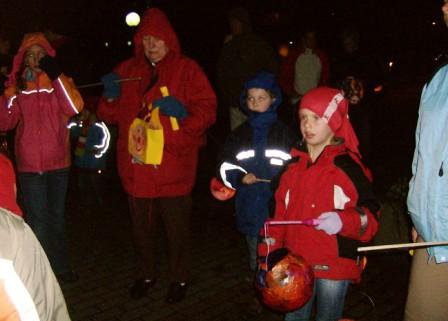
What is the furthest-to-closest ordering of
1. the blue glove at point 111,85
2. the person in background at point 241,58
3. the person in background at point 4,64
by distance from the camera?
1. the person in background at point 241,58
2. the person in background at point 4,64
3. the blue glove at point 111,85

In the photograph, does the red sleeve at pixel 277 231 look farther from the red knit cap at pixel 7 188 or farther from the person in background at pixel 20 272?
the red knit cap at pixel 7 188

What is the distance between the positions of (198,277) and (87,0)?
1269cm

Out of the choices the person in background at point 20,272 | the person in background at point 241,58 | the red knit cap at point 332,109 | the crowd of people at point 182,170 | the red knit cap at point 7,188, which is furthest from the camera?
the person in background at point 241,58

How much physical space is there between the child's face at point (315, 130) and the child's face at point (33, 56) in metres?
2.49

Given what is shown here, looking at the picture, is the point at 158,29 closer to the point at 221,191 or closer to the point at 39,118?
the point at 39,118

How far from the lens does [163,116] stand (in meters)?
4.45

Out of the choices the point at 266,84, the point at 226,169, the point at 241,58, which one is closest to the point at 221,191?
the point at 226,169

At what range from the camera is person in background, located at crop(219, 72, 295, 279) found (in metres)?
4.23

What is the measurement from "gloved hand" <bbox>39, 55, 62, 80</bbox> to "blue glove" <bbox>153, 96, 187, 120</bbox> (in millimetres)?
930

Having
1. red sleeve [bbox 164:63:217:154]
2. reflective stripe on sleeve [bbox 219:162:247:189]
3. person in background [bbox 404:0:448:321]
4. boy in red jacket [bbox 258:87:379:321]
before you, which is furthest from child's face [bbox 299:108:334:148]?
red sleeve [bbox 164:63:217:154]

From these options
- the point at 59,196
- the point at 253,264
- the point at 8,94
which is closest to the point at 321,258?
the point at 253,264

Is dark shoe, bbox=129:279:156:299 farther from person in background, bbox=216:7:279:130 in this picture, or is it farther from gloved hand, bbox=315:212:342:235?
person in background, bbox=216:7:279:130

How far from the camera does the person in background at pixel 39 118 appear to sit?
463 centimetres

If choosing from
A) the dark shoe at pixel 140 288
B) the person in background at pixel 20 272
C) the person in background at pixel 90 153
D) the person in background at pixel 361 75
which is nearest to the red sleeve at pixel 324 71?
the person in background at pixel 361 75
